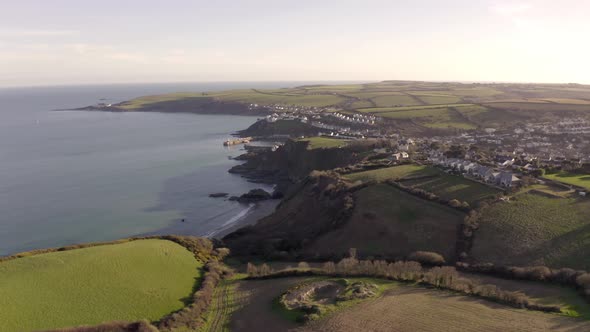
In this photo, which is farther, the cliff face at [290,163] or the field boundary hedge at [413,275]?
the cliff face at [290,163]

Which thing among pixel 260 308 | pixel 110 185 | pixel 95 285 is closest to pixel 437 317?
pixel 260 308

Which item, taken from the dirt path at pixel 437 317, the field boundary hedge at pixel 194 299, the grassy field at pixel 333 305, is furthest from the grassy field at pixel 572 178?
the field boundary hedge at pixel 194 299

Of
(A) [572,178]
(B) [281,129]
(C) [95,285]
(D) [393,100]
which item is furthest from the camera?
(D) [393,100]

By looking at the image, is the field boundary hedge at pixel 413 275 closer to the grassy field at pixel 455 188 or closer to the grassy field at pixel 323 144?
the grassy field at pixel 455 188

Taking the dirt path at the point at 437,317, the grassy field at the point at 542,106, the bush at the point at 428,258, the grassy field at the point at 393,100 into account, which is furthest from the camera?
the grassy field at the point at 393,100

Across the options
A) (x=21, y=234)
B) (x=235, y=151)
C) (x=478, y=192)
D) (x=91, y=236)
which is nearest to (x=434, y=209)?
(x=478, y=192)

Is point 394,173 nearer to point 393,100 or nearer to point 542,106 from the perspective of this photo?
point 542,106
